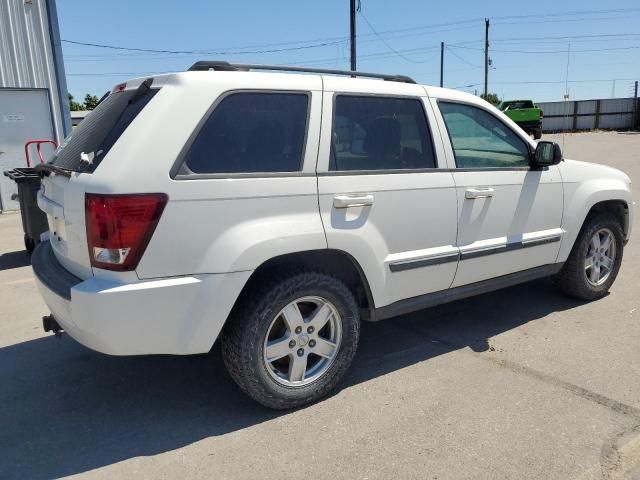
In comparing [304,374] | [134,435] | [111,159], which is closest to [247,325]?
[304,374]

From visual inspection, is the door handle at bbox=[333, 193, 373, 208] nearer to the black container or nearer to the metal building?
the black container

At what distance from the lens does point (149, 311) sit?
264 cm

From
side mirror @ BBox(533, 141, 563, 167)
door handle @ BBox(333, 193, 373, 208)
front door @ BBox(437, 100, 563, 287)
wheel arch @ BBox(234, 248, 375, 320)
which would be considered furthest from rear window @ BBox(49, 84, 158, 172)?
side mirror @ BBox(533, 141, 563, 167)

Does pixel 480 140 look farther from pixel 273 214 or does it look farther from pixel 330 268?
pixel 273 214

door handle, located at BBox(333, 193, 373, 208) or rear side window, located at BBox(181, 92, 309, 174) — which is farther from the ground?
rear side window, located at BBox(181, 92, 309, 174)

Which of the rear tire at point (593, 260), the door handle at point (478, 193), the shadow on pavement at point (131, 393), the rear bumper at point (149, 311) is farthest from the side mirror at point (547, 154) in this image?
the rear bumper at point (149, 311)

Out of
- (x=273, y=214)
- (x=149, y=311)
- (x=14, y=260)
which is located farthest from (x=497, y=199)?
(x=14, y=260)

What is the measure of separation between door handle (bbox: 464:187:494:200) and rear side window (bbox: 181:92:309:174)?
50.7 inches

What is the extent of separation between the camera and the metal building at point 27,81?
1065 cm

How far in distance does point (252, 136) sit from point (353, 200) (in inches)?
26.8

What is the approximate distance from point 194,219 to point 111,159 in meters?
0.50

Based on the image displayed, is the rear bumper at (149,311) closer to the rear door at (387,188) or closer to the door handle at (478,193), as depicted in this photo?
the rear door at (387,188)

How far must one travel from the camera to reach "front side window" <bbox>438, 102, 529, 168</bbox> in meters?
3.81

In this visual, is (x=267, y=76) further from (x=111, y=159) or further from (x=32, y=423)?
(x=32, y=423)
